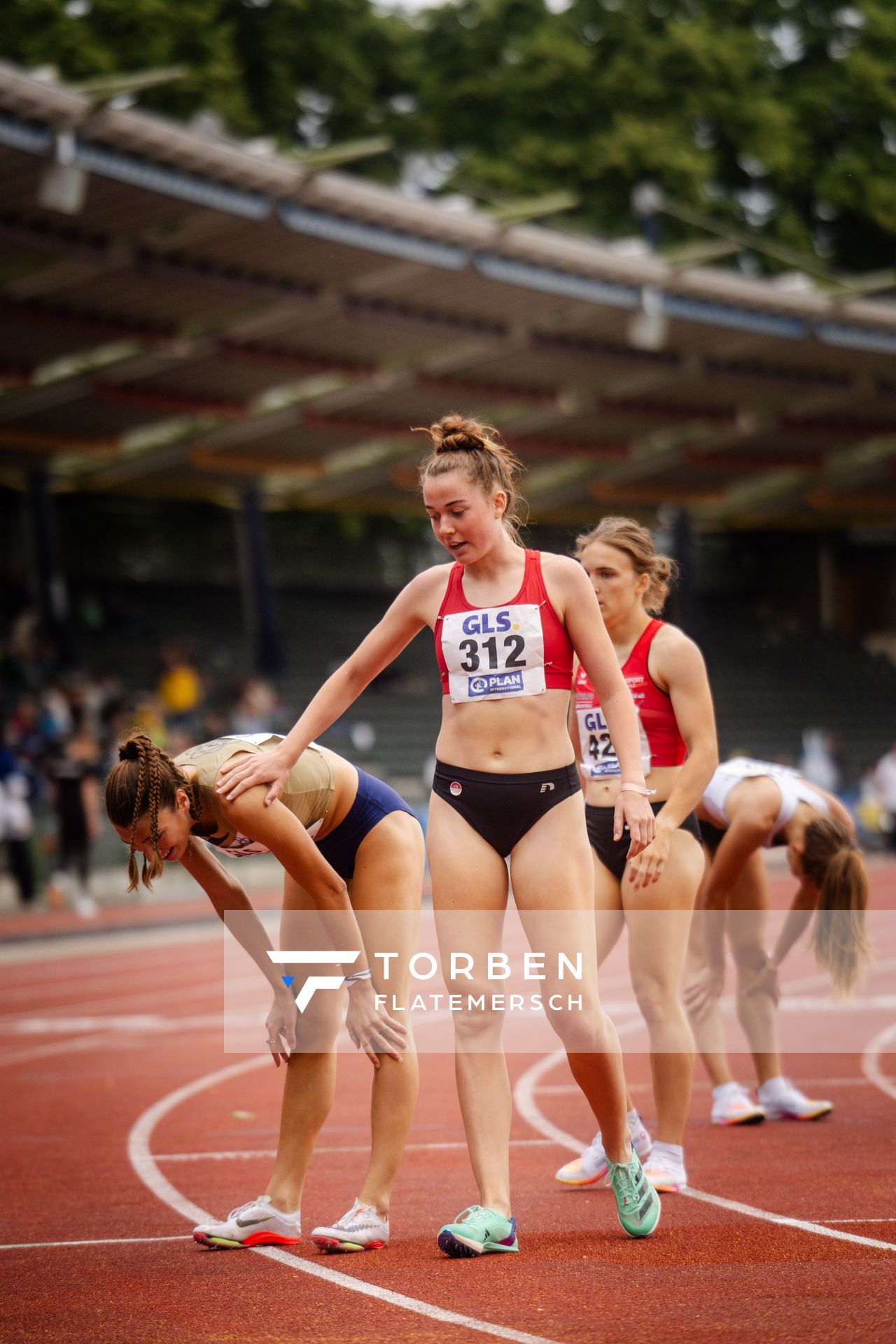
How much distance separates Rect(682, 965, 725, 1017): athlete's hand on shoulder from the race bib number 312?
2.60 meters

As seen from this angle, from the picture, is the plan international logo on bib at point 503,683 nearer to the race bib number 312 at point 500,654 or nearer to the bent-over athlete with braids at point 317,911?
the race bib number 312 at point 500,654

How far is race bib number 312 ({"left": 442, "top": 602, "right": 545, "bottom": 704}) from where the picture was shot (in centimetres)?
498

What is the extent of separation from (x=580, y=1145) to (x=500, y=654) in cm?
278

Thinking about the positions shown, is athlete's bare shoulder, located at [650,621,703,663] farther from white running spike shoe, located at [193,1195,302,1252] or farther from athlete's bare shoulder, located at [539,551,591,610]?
white running spike shoe, located at [193,1195,302,1252]

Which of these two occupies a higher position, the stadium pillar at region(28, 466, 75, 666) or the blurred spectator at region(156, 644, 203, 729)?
the stadium pillar at region(28, 466, 75, 666)

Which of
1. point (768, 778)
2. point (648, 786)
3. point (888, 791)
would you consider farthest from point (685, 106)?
point (648, 786)

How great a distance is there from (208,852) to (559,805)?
1.06 metres

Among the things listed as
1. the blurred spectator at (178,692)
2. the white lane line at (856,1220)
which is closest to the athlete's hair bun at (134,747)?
the white lane line at (856,1220)

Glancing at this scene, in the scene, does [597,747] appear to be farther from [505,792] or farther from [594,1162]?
[594,1162]

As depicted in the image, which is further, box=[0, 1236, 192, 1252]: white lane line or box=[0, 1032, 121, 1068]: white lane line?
box=[0, 1032, 121, 1068]: white lane line

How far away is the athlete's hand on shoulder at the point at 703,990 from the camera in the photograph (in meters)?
7.12

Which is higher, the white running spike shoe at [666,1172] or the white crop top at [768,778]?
the white crop top at [768,778]

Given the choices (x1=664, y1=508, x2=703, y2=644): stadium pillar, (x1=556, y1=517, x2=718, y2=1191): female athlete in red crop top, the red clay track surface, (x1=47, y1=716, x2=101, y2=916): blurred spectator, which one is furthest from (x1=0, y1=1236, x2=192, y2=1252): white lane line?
(x1=664, y1=508, x2=703, y2=644): stadium pillar

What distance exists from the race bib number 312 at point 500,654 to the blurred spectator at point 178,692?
20.2 meters
